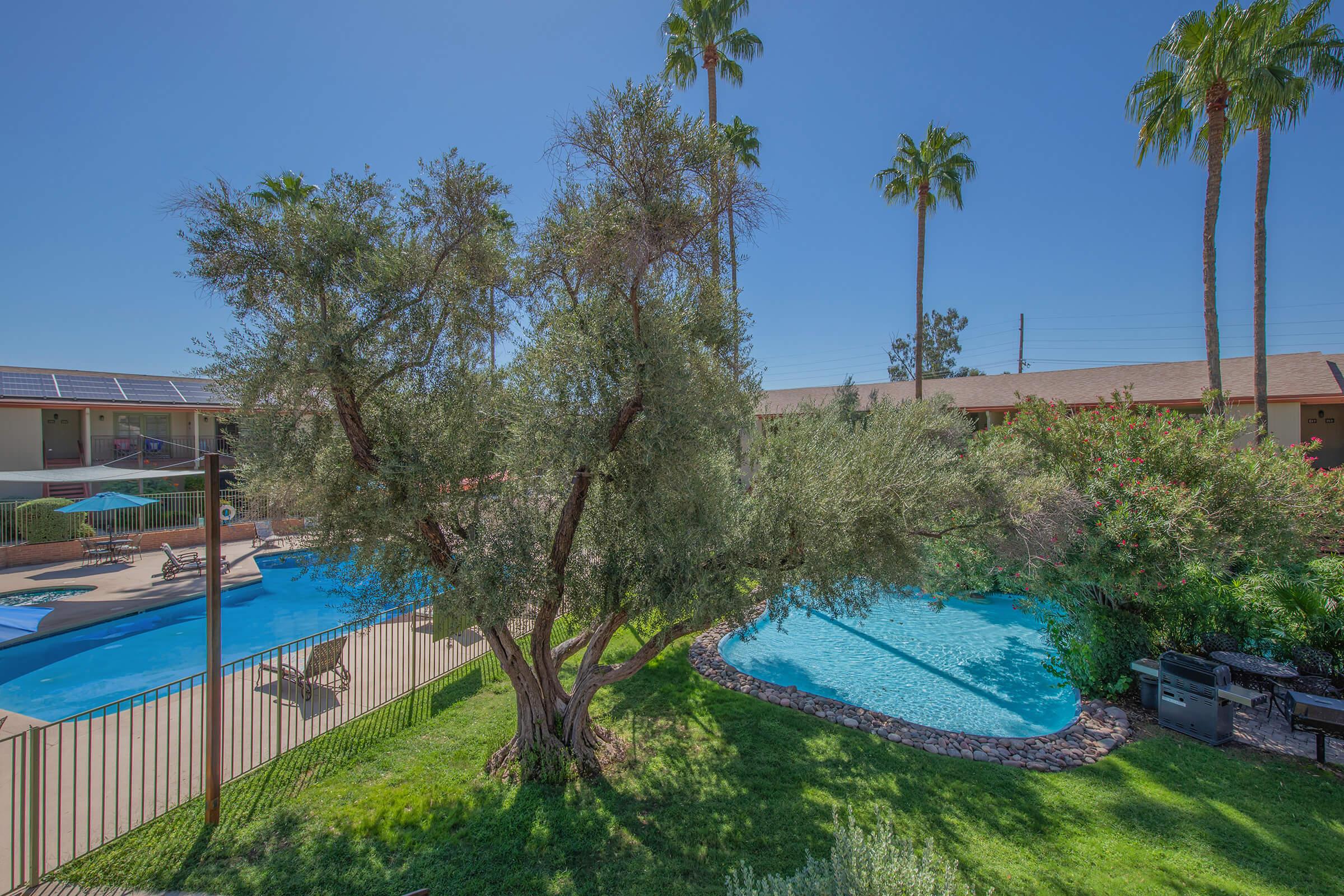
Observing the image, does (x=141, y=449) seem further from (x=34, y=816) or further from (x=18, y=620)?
(x=34, y=816)

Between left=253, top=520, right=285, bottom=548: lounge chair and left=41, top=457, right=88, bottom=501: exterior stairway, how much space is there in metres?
6.03

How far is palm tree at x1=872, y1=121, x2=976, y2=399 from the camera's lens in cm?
2031

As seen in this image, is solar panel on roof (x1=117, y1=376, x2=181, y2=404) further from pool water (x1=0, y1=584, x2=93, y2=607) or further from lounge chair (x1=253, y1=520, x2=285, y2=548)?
pool water (x1=0, y1=584, x2=93, y2=607)

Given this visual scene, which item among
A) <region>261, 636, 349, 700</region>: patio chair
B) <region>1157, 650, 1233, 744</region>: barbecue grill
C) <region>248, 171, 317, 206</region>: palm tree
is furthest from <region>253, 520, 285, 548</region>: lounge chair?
<region>1157, 650, 1233, 744</region>: barbecue grill

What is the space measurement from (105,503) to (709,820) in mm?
18855

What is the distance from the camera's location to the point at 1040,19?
11.9 m

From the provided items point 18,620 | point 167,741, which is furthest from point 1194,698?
point 18,620

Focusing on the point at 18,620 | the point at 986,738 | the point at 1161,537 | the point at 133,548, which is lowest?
the point at 986,738

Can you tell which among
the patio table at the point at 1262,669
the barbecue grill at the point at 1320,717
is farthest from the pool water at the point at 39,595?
the patio table at the point at 1262,669

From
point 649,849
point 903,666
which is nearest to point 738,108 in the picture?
point 903,666

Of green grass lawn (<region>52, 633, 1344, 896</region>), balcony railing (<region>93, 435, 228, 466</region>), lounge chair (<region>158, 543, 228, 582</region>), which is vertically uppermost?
balcony railing (<region>93, 435, 228, 466</region>)

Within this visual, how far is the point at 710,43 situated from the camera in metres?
16.6

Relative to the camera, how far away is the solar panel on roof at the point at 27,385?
60.7 ft

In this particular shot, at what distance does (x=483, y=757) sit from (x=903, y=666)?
28.3ft
